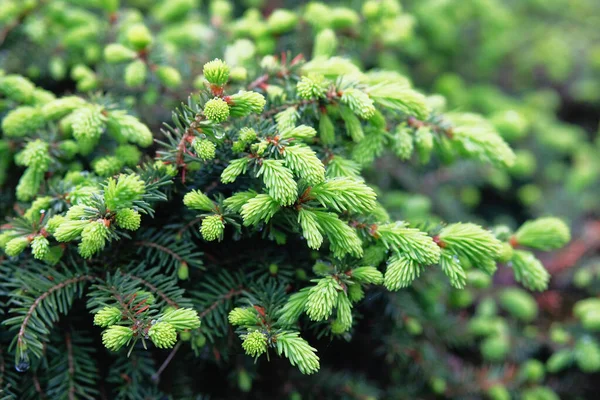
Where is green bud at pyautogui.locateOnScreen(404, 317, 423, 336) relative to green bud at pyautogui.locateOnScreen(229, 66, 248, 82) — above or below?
below

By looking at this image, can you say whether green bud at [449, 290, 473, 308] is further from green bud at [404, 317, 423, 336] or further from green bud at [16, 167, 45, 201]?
green bud at [16, 167, 45, 201]

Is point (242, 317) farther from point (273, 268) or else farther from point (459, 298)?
point (459, 298)

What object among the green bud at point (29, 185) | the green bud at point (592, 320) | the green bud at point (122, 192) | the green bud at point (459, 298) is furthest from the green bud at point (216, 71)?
the green bud at point (592, 320)

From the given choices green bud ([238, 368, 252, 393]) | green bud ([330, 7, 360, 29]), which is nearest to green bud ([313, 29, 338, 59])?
green bud ([330, 7, 360, 29])

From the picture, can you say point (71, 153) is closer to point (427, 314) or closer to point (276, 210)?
point (276, 210)

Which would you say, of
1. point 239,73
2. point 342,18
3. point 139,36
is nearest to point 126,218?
point 239,73
